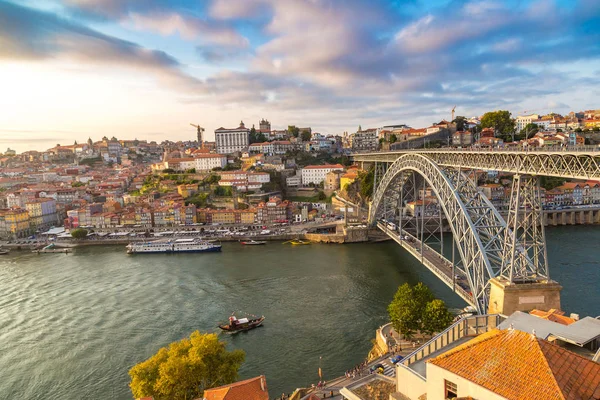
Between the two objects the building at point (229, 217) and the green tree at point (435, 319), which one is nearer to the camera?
the green tree at point (435, 319)

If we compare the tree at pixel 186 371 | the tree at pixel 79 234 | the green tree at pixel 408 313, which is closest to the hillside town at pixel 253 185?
the tree at pixel 79 234

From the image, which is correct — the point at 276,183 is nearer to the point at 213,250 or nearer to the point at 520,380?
the point at 213,250

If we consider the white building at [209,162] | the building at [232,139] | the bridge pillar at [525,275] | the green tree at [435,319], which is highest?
the building at [232,139]

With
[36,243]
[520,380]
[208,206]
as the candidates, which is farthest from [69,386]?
[208,206]

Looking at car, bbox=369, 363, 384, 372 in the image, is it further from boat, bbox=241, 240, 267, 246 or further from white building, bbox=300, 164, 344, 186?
white building, bbox=300, 164, 344, 186

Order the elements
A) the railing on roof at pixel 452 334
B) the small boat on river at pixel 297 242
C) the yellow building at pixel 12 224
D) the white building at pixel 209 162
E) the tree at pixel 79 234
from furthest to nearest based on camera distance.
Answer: the white building at pixel 209 162, the yellow building at pixel 12 224, the tree at pixel 79 234, the small boat on river at pixel 297 242, the railing on roof at pixel 452 334

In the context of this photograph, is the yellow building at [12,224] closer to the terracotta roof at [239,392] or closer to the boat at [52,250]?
the boat at [52,250]

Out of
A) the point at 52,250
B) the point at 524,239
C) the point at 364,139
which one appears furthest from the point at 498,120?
the point at 52,250
